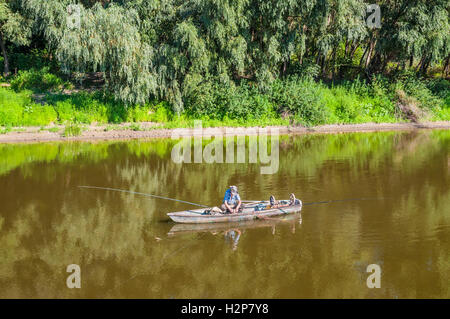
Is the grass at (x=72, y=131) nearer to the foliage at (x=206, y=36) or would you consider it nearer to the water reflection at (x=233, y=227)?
the foliage at (x=206, y=36)

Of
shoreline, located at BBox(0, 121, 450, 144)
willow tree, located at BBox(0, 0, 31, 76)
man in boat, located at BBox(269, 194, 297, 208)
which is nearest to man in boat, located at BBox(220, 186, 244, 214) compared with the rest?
man in boat, located at BBox(269, 194, 297, 208)

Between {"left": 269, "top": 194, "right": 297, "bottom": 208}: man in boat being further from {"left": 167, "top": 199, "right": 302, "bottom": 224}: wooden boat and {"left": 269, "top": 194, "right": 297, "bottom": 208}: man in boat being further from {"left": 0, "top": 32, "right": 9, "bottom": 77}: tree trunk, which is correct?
{"left": 0, "top": 32, "right": 9, "bottom": 77}: tree trunk

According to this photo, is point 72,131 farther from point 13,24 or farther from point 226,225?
point 226,225

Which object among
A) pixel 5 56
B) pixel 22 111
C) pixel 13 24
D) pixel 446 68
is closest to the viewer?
pixel 22 111

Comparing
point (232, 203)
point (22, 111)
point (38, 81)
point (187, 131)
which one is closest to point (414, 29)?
point (187, 131)

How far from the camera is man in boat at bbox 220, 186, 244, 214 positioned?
47.5ft

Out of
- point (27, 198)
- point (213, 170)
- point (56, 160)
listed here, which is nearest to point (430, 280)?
point (213, 170)

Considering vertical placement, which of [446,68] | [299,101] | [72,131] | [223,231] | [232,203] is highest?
[446,68]

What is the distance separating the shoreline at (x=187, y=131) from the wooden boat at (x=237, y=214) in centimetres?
1721

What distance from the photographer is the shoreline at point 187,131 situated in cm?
2921

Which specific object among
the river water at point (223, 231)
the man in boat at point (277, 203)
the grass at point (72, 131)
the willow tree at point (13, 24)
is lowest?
A: the river water at point (223, 231)

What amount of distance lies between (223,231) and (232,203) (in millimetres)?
1195

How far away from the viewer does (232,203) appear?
14.8m

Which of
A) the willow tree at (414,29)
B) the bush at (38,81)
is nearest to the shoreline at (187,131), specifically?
the bush at (38,81)
